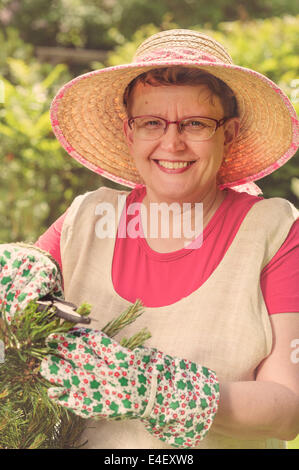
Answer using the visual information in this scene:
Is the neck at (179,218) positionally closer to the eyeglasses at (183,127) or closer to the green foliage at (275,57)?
the eyeglasses at (183,127)

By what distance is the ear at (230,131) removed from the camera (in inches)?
70.1

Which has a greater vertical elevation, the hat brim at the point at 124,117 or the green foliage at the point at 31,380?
the hat brim at the point at 124,117

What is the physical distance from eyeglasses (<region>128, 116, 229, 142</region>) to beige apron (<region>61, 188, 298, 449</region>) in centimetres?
26

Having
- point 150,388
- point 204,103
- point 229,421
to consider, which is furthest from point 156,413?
point 204,103

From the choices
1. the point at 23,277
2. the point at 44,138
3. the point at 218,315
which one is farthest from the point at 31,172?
the point at 23,277

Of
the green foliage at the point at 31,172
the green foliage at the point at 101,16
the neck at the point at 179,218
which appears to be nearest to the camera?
the neck at the point at 179,218

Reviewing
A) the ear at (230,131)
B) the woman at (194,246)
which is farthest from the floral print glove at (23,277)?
the ear at (230,131)

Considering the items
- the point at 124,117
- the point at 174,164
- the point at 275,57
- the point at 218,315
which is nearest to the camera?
the point at 218,315

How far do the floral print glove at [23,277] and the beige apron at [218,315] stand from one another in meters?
0.40

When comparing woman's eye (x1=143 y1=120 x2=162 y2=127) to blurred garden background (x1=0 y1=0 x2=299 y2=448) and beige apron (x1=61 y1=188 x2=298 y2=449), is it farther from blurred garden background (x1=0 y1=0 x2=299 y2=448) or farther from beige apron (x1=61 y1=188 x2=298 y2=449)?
blurred garden background (x1=0 y1=0 x2=299 y2=448)

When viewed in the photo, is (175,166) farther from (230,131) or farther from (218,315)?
(218,315)

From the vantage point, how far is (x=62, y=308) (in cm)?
117

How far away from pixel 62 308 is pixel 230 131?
87 cm
